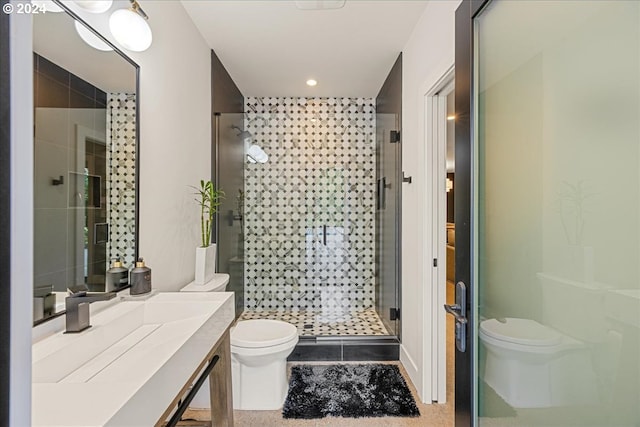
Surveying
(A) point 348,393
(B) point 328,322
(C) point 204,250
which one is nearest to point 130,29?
(C) point 204,250

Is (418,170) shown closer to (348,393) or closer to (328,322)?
(348,393)

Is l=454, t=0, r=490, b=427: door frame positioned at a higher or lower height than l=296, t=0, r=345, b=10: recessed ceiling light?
lower

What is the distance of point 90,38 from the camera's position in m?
1.46

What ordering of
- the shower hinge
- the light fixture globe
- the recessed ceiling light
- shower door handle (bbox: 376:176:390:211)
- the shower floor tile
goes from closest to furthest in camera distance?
the light fixture globe → the recessed ceiling light → the shower hinge → the shower floor tile → shower door handle (bbox: 376:176:390:211)

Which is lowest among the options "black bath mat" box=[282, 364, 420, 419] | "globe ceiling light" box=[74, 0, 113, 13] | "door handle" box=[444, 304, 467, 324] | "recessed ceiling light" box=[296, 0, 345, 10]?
"black bath mat" box=[282, 364, 420, 419]

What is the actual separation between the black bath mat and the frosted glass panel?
4.22 feet


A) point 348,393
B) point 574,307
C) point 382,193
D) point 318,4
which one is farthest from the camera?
point 382,193

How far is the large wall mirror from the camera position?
1188 mm

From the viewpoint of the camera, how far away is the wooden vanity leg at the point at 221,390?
1.75 metres

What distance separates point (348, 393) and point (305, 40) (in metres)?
2.57

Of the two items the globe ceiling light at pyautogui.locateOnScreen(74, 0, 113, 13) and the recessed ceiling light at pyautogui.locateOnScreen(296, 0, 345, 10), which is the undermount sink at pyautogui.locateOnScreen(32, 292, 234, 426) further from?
the recessed ceiling light at pyautogui.locateOnScreen(296, 0, 345, 10)

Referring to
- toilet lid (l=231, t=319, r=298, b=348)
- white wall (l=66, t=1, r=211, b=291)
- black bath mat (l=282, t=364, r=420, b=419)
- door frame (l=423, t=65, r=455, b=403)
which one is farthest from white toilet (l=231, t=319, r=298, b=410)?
door frame (l=423, t=65, r=455, b=403)

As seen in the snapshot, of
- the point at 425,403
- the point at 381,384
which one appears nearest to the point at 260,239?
the point at 381,384

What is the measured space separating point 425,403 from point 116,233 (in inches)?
83.4
